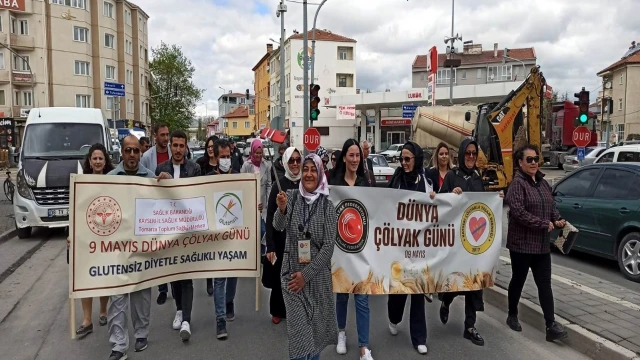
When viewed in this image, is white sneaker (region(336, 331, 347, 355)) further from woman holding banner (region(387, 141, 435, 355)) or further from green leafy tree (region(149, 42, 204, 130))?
green leafy tree (region(149, 42, 204, 130))

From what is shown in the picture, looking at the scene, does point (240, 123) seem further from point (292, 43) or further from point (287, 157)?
point (287, 157)

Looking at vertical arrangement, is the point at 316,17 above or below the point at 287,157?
above

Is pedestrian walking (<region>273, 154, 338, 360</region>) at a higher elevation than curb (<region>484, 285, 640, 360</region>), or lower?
higher

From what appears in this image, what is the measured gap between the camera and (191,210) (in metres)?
4.88

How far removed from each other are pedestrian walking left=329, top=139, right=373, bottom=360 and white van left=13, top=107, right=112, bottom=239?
6530mm

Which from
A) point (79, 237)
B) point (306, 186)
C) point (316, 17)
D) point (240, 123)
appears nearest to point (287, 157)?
point (306, 186)

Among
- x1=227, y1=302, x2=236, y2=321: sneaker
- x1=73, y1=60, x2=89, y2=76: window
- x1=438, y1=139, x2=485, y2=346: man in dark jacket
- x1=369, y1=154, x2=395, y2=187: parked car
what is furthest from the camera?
x1=73, y1=60, x2=89, y2=76: window

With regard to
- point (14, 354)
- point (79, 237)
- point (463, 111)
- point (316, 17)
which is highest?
point (316, 17)

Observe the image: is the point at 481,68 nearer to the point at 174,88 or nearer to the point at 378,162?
the point at 174,88

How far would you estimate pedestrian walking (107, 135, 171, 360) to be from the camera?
4.37 meters

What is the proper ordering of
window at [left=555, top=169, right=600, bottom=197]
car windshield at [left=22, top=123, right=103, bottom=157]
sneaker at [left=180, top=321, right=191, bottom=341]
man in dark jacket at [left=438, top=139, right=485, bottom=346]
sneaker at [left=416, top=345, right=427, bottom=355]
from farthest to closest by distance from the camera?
1. car windshield at [left=22, top=123, right=103, bottom=157]
2. window at [left=555, top=169, right=600, bottom=197]
3. man in dark jacket at [left=438, top=139, right=485, bottom=346]
4. sneaker at [left=180, top=321, right=191, bottom=341]
5. sneaker at [left=416, top=345, right=427, bottom=355]

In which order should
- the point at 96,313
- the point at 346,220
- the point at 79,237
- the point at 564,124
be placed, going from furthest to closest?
the point at 564,124
the point at 96,313
the point at 346,220
the point at 79,237

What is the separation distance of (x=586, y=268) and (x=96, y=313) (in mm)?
7169

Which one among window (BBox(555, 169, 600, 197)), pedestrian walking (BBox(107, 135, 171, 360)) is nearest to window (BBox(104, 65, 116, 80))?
window (BBox(555, 169, 600, 197))
